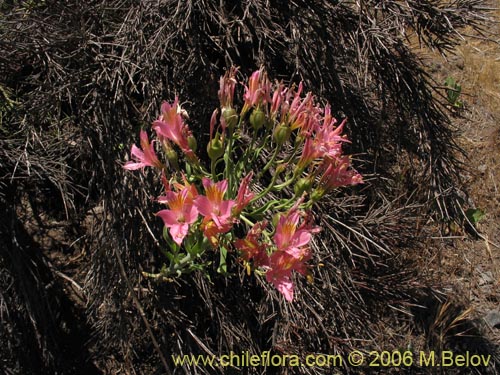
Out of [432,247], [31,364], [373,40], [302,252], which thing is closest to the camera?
[302,252]

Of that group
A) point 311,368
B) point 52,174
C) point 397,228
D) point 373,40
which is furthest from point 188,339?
point 373,40

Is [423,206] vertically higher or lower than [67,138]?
lower

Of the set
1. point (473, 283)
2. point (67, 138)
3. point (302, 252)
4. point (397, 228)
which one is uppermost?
point (302, 252)

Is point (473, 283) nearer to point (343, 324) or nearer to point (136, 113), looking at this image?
point (343, 324)

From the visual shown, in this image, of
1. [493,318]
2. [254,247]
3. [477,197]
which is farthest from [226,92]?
[477,197]

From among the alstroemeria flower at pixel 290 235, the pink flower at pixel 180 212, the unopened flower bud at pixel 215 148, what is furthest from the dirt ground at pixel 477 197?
the pink flower at pixel 180 212

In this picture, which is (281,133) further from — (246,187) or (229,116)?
(246,187)
